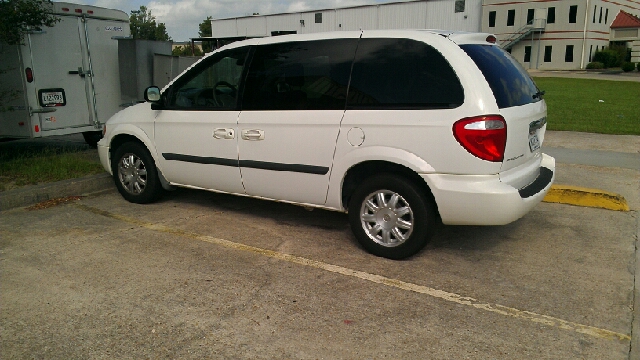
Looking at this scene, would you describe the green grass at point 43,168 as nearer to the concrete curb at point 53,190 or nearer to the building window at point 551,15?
the concrete curb at point 53,190

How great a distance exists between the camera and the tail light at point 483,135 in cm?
377

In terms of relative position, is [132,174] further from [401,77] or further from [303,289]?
[401,77]

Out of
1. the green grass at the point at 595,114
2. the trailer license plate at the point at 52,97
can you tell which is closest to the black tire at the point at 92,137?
the trailer license plate at the point at 52,97

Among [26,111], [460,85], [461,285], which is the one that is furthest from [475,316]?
[26,111]

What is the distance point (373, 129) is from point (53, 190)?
14.1 feet

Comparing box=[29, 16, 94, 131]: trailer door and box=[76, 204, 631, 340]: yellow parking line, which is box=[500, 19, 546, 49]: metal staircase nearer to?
box=[29, 16, 94, 131]: trailer door

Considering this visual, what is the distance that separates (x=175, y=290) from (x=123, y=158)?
9.10ft

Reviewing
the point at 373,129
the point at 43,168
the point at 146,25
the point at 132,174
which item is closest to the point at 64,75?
the point at 43,168

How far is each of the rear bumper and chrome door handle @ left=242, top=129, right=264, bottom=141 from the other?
1640 millimetres

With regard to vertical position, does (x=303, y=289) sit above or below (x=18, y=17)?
below

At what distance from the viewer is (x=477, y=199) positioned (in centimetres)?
387

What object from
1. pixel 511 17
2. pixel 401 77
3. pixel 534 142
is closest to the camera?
pixel 401 77

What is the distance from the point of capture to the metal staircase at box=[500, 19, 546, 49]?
49406 mm

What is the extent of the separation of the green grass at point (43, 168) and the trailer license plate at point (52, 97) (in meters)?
0.80
